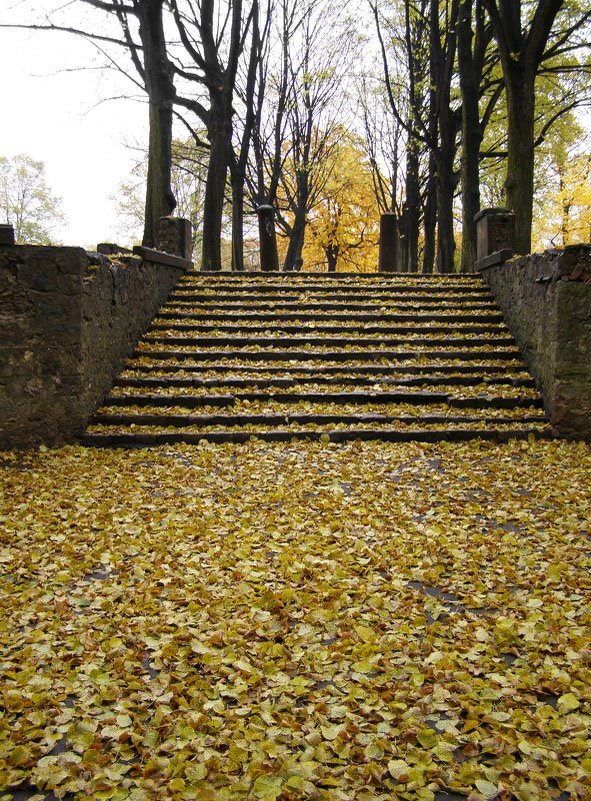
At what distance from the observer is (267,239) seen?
55.8 feet

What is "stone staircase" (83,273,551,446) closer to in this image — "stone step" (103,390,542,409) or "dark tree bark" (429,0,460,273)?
"stone step" (103,390,542,409)

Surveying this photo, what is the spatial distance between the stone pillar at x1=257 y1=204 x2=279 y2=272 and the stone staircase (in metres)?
5.08

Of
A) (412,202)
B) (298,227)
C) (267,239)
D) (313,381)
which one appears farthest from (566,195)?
(313,381)

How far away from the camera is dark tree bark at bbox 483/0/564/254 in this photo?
10906 millimetres

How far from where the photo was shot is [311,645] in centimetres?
303

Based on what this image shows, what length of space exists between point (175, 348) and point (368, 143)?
18.2m

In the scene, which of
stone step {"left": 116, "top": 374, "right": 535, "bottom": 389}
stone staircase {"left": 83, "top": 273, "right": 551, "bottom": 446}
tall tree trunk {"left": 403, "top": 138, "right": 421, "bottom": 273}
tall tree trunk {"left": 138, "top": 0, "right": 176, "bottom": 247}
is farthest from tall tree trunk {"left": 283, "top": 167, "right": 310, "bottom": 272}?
stone step {"left": 116, "top": 374, "right": 535, "bottom": 389}

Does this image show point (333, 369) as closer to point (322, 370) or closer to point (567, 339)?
point (322, 370)

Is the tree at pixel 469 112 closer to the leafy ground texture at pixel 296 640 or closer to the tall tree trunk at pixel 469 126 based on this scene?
the tall tree trunk at pixel 469 126

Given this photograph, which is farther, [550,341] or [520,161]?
[520,161]

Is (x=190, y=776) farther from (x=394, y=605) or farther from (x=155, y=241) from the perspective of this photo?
(x=155, y=241)

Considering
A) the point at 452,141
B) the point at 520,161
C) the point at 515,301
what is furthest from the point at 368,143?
the point at 515,301

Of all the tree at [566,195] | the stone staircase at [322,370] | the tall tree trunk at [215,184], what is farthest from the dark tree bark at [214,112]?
the tree at [566,195]

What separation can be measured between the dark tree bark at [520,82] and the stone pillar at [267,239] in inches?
282
